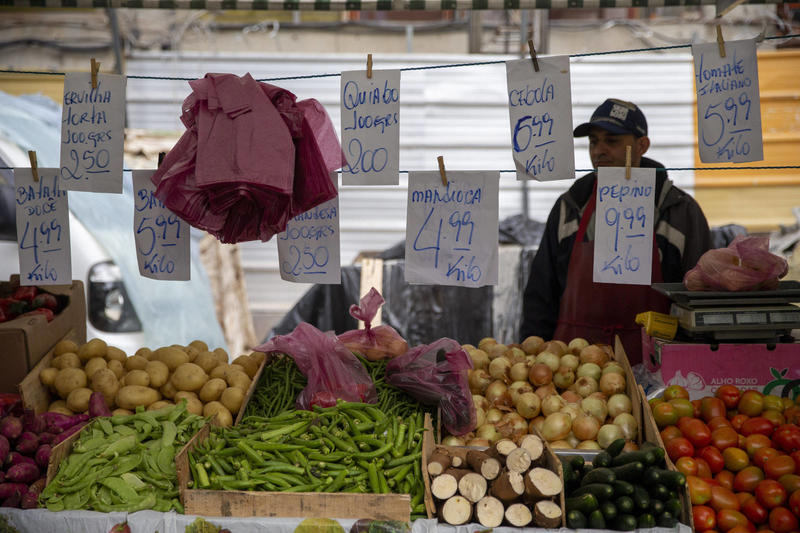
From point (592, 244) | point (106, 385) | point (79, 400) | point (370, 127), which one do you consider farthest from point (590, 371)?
point (79, 400)

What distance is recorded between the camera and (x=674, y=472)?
2.18 m

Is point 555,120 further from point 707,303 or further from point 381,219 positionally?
point 381,219

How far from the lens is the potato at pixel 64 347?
126 inches

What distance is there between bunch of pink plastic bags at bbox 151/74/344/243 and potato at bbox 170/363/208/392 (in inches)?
27.3

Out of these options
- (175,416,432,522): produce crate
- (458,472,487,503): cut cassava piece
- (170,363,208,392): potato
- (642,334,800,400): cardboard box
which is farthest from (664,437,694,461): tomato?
(170,363,208,392): potato

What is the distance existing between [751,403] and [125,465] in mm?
2289

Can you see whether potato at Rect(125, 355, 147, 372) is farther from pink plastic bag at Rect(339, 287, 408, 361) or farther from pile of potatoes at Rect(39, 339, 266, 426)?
pink plastic bag at Rect(339, 287, 408, 361)

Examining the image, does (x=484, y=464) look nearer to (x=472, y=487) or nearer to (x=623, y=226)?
(x=472, y=487)

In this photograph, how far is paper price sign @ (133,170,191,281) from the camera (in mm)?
3043

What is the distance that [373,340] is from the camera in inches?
123

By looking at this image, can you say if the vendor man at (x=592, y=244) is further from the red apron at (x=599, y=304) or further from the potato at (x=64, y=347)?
the potato at (x=64, y=347)

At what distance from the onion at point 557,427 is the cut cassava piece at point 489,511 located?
579 millimetres

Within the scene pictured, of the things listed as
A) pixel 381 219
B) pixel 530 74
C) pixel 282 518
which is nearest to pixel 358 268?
pixel 381 219

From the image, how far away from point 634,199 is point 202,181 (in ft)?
5.25
